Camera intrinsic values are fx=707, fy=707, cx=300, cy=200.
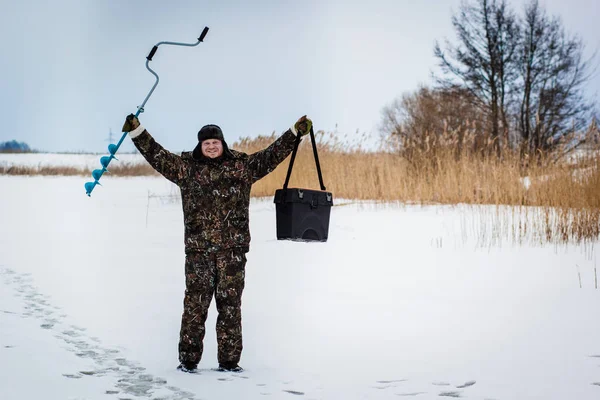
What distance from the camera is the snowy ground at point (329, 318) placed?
12.6ft

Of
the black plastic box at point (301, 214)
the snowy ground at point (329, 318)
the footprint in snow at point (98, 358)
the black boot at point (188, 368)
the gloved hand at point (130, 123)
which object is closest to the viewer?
the footprint in snow at point (98, 358)

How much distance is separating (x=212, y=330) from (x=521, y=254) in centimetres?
429

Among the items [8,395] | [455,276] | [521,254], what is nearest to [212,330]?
[8,395]

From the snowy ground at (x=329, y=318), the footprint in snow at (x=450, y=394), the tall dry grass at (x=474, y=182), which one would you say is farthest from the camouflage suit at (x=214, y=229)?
the tall dry grass at (x=474, y=182)

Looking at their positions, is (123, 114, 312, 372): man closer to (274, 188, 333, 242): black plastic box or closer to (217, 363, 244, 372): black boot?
(217, 363, 244, 372): black boot

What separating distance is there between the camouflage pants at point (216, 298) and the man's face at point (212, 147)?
0.56 metres

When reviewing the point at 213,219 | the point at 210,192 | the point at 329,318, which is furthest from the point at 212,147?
the point at 329,318

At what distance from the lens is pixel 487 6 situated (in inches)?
965

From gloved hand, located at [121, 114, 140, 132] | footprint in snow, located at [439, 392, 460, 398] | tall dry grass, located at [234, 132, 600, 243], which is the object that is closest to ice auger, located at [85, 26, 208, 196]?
gloved hand, located at [121, 114, 140, 132]

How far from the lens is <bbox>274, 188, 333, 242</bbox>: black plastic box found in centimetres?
427

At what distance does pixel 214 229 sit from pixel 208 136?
1.76ft

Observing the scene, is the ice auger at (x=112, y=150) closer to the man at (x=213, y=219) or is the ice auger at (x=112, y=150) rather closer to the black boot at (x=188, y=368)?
the man at (x=213, y=219)

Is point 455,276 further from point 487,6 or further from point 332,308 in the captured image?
point 487,6

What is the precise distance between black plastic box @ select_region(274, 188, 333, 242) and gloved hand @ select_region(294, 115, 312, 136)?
0.37m
